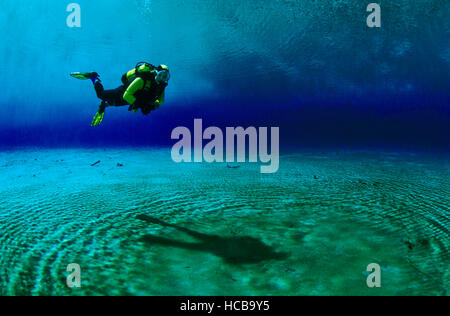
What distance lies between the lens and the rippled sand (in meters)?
3.12

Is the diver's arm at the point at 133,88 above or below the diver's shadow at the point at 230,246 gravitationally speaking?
above

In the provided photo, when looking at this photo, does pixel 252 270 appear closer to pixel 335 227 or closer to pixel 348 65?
pixel 335 227

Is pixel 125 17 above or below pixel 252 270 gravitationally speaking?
above

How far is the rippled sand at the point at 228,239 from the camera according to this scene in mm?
3123

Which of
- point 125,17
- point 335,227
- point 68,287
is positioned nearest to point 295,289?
point 335,227

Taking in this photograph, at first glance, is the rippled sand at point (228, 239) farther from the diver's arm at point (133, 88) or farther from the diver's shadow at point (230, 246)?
the diver's arm at point (133, 88)

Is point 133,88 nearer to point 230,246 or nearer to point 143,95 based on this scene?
point 143,95

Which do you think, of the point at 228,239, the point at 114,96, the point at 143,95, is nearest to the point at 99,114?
the point at 114,96

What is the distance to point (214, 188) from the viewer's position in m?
7.51

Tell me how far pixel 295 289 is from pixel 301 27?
1222 inches

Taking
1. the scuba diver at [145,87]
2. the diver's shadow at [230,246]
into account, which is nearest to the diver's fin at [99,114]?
the scuba diver at [145,87]

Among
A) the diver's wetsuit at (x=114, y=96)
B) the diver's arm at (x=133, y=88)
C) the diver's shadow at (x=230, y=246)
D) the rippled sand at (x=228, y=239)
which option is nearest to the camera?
the rippled sand at (x=228, y=239)

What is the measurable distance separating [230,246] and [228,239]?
235 millimetres

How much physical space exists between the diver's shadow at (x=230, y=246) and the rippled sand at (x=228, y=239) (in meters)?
0.02
